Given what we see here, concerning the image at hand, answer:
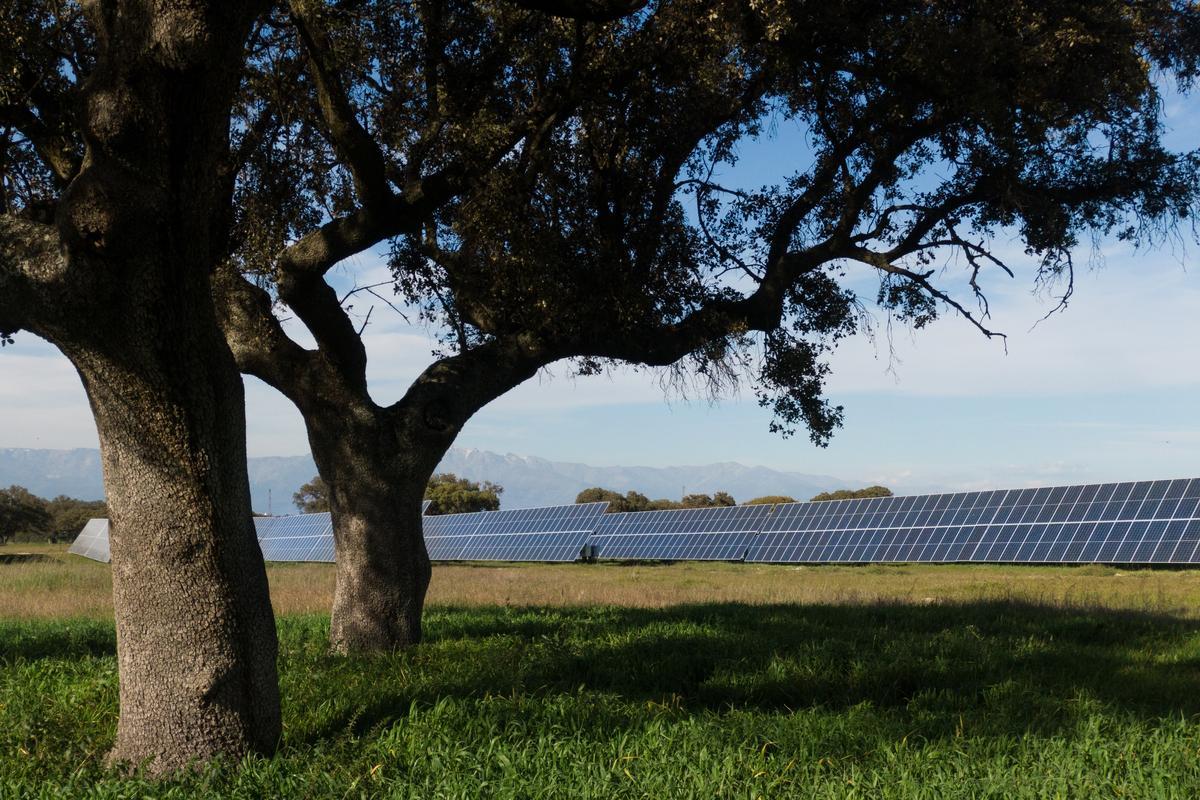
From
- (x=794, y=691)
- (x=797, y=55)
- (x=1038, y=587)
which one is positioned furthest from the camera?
A: (x=1038, y=587)

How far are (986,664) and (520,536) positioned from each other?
38.1m

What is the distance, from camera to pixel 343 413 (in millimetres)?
9938

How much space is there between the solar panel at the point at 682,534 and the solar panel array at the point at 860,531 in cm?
7

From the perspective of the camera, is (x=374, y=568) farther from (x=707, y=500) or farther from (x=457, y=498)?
(x=707, y=500)

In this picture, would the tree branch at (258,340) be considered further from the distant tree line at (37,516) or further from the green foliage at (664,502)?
the green foliage at (664,502)

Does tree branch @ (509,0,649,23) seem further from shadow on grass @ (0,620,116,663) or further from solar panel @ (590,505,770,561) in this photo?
solar panel @ (590,505,770,561)

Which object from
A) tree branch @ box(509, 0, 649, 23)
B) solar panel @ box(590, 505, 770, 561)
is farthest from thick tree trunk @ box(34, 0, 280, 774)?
solar panel @ box(590, 505, 770, 561)

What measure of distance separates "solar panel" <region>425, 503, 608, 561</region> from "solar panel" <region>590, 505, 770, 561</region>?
100cm

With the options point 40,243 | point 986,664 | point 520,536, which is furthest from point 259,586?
point 520,536

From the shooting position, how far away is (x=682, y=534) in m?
43.4

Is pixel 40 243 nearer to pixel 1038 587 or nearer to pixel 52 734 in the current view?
pixel 52 734

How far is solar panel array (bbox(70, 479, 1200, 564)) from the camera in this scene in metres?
30.1

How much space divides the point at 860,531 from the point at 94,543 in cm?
3676

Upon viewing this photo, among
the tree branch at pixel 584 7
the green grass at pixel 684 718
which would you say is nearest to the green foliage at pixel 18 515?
the green grass at pixel 684 718
